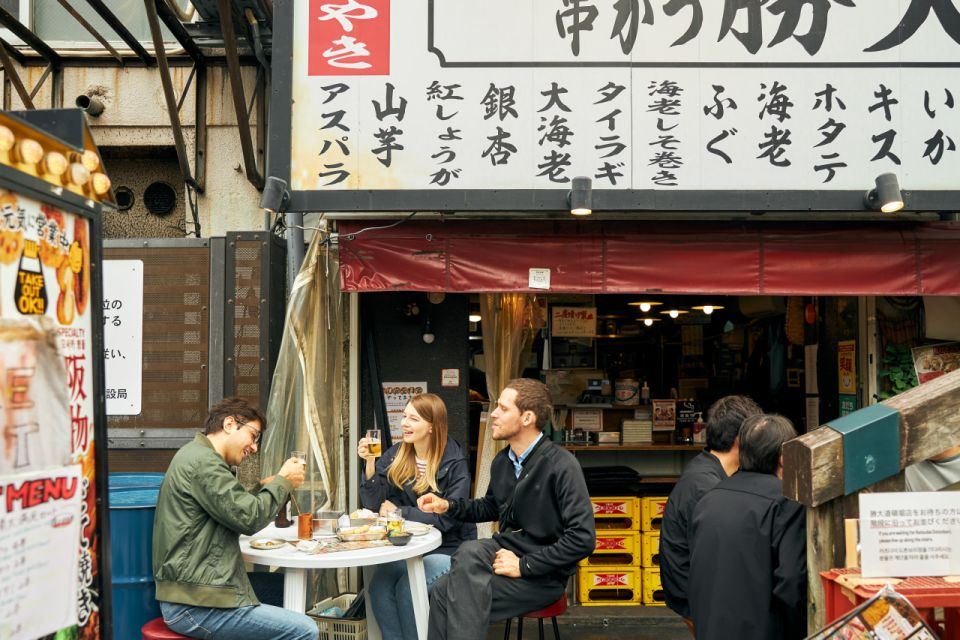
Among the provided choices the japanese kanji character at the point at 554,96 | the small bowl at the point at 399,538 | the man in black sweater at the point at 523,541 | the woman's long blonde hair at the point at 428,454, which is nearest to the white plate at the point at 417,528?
the small bowl at the point at 399,538

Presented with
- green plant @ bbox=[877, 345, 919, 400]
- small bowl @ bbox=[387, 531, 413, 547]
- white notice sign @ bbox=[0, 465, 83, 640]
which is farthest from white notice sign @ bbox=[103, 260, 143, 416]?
green plant @ bbox=[877, 345, 919, 400]

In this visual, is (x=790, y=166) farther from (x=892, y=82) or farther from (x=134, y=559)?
(x=134, y=559)

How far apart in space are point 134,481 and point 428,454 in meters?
1.87

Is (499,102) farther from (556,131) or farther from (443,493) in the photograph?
(443,493)

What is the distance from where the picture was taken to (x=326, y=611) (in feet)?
18.9

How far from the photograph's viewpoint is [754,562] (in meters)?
3.55

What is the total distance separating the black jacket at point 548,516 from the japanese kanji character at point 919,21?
11.8 feet

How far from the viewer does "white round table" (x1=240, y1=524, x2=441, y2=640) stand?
4492 millimetres

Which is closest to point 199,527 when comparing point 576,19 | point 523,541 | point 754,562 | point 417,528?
point 417,528

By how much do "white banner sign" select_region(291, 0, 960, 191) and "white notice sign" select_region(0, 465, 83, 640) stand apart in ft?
10.3

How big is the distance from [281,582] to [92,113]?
14.2 ft

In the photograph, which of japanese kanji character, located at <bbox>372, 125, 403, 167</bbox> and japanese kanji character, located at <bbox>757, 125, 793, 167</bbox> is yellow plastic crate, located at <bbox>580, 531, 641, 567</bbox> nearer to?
japanese kanji character, located at <bbox>757, 125, 793, 167</bbox>

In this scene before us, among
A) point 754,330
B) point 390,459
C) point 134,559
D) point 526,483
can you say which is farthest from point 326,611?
point 754,330

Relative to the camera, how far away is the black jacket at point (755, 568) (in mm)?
3453
